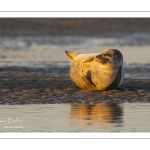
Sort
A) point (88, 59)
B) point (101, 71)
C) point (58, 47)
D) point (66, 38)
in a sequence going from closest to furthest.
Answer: point (101, 71) < point (88, 59) < point (58, 47) < point (66, 38)

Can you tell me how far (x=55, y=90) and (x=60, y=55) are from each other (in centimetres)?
554

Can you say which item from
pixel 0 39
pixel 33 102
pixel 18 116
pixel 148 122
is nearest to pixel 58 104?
pixel 33 102

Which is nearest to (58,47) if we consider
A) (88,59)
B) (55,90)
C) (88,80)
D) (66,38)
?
(66,38)

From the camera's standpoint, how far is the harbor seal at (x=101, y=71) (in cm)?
1388

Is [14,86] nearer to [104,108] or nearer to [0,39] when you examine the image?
[104,108]

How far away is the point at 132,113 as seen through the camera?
12.3 m

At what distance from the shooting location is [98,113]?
12.3m

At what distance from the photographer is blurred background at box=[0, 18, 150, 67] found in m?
19.5

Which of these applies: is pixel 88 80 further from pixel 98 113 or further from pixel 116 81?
pixel 98 113

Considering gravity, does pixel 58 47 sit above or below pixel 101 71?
above

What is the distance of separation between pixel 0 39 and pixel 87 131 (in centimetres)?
1193

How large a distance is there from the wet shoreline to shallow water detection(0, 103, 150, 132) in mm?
435

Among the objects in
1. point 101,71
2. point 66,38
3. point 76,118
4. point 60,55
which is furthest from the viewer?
point 66,38

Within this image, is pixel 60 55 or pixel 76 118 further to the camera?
pixel 60 55
